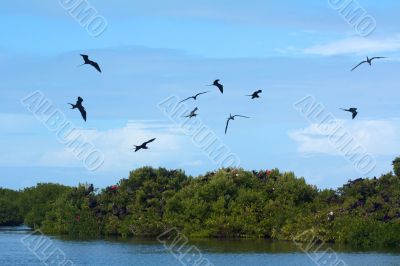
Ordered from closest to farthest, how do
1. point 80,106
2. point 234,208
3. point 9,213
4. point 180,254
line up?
1. point 80,106
2. point 180,254
3. point 234,208
4. point 9,213

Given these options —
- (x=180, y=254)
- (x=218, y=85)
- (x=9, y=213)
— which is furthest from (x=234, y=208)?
(x=9, y=213)

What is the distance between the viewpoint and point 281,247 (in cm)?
5447

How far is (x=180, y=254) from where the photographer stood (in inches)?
1980

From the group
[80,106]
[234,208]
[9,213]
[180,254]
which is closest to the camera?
[80,106]

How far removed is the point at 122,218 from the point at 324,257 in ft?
79.0

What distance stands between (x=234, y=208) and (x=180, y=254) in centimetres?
1322

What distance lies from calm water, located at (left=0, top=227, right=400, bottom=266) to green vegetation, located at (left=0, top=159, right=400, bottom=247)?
2.90 m

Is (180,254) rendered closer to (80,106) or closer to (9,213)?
(80,106)

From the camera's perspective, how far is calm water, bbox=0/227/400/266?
45844 millimetres

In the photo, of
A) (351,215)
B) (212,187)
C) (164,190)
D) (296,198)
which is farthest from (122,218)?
(351,215)

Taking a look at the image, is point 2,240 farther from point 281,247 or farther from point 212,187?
point 281,247

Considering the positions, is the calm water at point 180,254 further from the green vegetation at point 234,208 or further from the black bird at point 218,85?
the black bird at point 218,85

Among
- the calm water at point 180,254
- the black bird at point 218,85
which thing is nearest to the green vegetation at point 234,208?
the calm water at point 180,254

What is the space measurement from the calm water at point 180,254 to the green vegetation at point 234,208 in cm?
290
